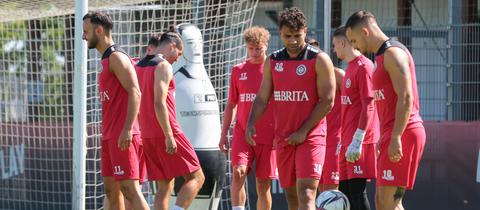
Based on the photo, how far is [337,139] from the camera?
10.3 metres

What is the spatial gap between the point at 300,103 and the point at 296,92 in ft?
0.32

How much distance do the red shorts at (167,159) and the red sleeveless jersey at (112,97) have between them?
468 millimetres

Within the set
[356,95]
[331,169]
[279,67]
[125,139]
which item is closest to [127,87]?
[125,139]

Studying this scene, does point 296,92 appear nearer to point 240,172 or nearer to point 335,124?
point 335,124

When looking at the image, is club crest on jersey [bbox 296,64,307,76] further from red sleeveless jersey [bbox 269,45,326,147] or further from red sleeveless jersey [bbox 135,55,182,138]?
red sleeveless jersey [bbox 135,55,182,138]

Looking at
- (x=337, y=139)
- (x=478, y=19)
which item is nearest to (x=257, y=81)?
(x=337, y=139)

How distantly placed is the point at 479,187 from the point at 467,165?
318 mm

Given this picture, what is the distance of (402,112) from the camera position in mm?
7871

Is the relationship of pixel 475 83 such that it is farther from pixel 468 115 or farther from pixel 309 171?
pixel 309 171

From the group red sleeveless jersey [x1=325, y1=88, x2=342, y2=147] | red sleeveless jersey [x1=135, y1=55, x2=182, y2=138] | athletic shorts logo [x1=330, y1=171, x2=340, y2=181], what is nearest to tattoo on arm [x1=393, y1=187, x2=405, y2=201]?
athletic shorts logo [x1=330, y1=171, x2=340, y2=181]

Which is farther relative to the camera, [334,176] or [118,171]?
[334,176]

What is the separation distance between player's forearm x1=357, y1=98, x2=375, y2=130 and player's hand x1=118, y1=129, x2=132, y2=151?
6.46ft

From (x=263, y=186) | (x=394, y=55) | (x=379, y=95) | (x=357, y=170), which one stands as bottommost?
(x=263, y=186)

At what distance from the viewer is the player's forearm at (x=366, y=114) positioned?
878 cm
